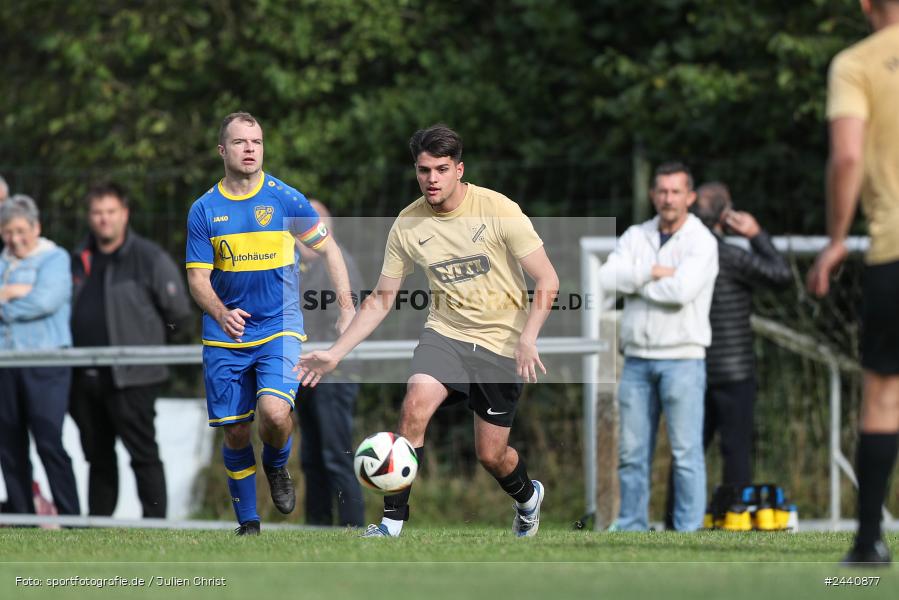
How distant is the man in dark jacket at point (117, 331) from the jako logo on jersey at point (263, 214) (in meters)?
3.07

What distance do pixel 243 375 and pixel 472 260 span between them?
140 cm

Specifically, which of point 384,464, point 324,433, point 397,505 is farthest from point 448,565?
point 324,433

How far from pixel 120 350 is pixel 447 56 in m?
7.04

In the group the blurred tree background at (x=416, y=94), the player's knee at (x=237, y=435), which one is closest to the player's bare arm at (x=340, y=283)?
the player's knee at (x=237, y=435)

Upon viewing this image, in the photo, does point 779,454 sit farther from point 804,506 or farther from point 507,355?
point 507,355

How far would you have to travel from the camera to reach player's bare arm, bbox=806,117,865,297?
542cm

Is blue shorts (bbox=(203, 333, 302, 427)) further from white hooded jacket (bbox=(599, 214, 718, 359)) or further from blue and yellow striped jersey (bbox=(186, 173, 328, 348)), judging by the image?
white hooded jacket (bbox=(599, 214, 718, 359))

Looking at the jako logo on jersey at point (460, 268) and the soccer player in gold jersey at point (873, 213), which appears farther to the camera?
the jako logo on jersey at point (460, 268)

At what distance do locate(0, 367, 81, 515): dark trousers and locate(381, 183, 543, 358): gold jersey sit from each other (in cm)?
382

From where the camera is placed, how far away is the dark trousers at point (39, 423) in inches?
415

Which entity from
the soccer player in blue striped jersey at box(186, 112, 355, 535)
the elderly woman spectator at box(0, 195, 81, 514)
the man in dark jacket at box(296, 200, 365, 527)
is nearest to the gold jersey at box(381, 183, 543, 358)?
the soccer player in blue striped jersey at box(186, 112, 355, 535)

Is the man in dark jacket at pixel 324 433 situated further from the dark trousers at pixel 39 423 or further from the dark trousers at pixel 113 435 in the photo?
the dark trousers at pixel 39 423

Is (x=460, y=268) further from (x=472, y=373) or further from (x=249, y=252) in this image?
(x=249, y=252)

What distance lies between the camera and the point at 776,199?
1352 centimetres
